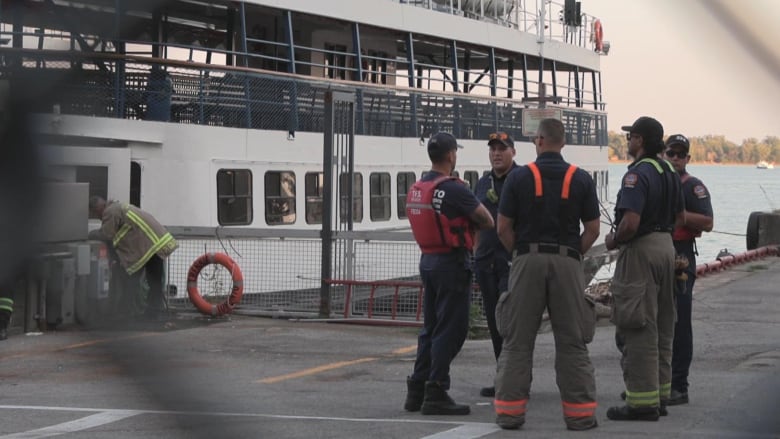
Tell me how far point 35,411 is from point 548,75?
2409 centimetres

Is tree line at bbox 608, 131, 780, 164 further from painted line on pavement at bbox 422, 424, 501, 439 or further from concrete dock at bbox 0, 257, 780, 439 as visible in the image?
painted line on pavement at bbox 422, 424, 501, 439

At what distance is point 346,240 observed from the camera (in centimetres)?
1328

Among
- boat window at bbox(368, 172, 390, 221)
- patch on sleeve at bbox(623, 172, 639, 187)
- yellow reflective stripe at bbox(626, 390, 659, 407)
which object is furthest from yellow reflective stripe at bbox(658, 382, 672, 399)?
boat window at bbox(368, 172, 390, 221)

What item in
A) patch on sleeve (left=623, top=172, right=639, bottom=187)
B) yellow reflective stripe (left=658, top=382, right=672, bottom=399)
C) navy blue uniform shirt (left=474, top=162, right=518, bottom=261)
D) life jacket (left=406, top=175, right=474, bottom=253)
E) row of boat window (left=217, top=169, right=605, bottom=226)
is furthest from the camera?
row of boat window (left=217, top=169, right=605, bottom=226)

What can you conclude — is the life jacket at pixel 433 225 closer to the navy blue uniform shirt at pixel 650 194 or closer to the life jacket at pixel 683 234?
the navy blue uniform shirt at pixel 650 194

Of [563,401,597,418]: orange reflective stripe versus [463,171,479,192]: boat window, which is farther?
[463,171,479,192]: boat window

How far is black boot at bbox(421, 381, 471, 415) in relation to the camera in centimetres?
703

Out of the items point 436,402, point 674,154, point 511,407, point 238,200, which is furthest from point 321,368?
point 238,200

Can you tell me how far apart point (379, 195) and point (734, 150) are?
19.3 metres

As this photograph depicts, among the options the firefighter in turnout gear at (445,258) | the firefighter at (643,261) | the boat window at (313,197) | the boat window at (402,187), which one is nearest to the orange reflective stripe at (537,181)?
the firefighter at (643,261)

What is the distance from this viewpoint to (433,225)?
7016 mm

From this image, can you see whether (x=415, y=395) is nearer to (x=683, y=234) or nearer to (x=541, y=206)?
(x=541, y=206)

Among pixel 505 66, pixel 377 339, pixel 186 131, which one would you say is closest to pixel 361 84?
pixel 377 339

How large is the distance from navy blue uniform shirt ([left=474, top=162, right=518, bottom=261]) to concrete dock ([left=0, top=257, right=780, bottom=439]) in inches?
35.5
